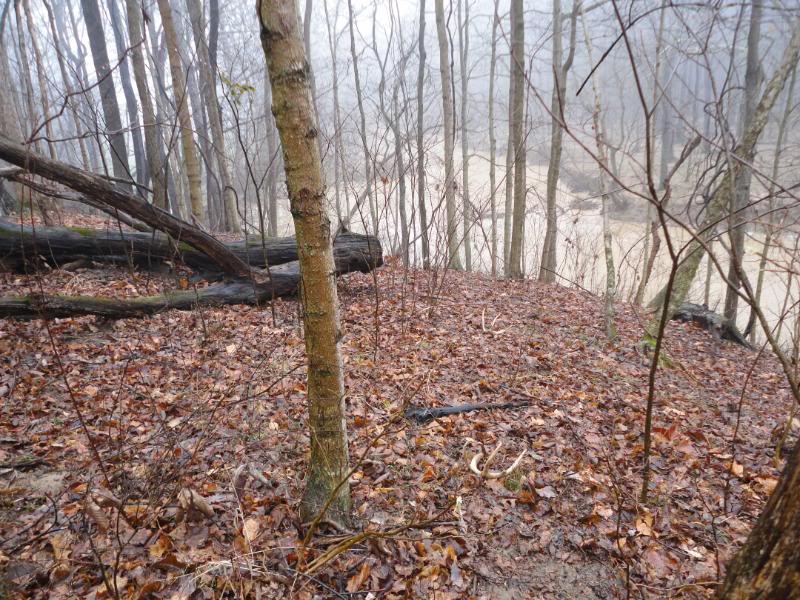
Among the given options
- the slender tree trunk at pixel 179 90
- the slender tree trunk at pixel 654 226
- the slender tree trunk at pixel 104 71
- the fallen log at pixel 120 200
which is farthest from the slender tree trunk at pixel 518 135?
the slender tree trunk at pixel 104 71

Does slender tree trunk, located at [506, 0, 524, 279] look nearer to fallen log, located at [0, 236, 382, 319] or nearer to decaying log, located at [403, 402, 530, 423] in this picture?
fallen log, located at [0, 236, 382, 319]

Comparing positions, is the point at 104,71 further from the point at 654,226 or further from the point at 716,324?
the point at 716,324

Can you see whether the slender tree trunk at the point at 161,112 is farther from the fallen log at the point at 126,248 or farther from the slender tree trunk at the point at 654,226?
the slender tree trunk at the point at 654,226

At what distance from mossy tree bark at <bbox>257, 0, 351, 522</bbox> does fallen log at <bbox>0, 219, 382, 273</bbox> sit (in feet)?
9.67

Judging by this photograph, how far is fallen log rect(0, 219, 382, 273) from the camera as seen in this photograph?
498cm

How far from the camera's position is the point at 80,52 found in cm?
2091

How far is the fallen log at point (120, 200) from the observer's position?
4.06 m

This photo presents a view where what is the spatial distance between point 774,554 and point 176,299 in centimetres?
527

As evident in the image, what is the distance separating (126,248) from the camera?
5266 mm

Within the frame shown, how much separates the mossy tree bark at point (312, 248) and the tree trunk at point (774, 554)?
1.47 metres

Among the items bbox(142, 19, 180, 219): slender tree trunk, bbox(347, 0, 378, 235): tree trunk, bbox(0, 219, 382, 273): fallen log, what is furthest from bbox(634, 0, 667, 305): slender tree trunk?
bbox(0, 219, 382, 273): fallen log

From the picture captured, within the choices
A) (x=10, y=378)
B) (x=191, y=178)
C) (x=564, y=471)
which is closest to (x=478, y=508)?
(x=564, y=471)

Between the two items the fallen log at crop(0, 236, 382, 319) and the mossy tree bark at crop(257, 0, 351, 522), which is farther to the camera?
the fallen log at crop(0, 236, 382, 319)

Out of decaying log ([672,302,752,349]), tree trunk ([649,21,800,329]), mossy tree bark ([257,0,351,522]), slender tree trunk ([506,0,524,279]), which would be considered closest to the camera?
mossy tree bark ([257,0,351,522])
